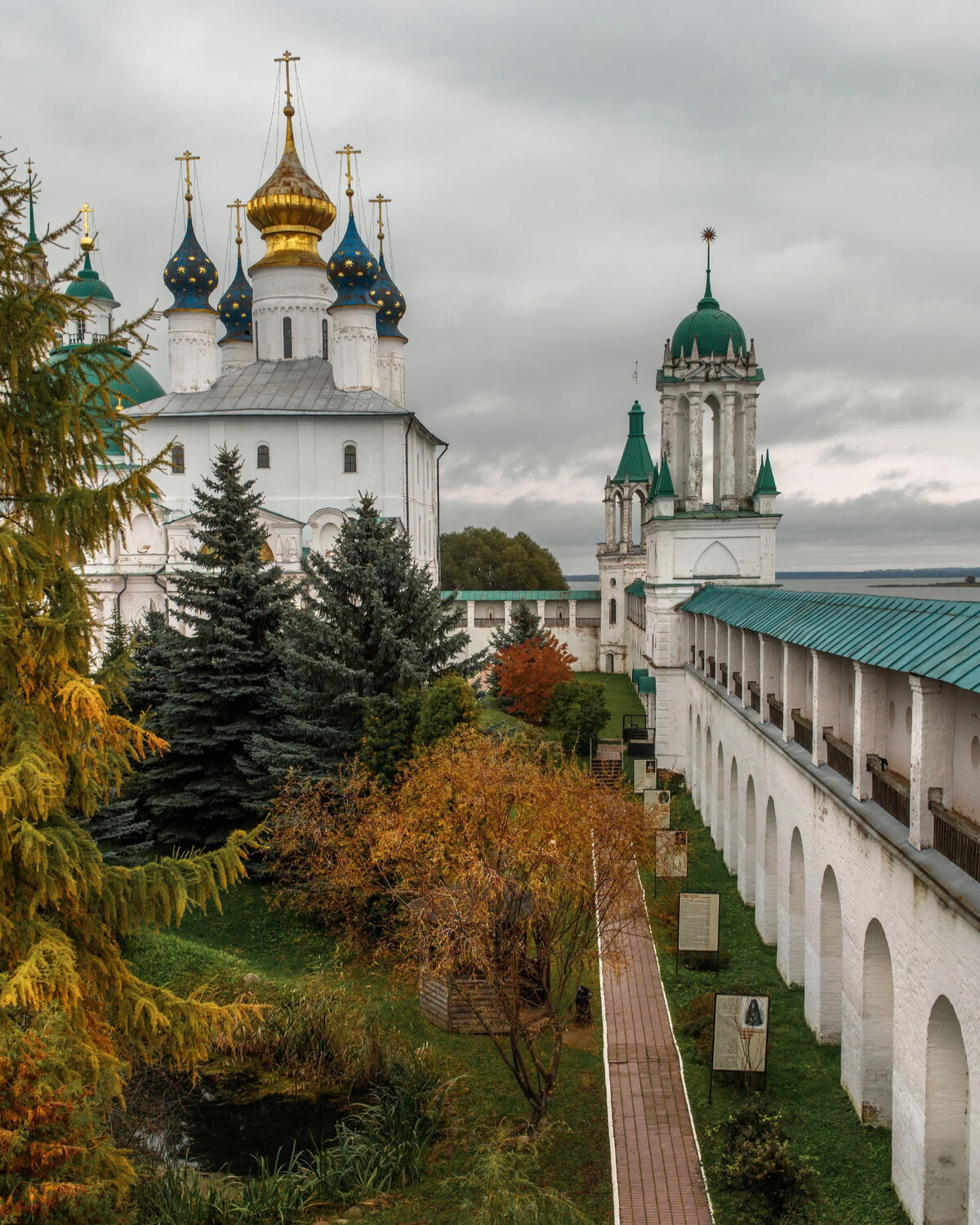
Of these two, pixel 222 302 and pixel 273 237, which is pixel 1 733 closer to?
pixel 273 237

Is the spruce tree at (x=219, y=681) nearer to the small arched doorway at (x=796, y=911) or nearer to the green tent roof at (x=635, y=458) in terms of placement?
the small arched doorway at (x=796, y=911)

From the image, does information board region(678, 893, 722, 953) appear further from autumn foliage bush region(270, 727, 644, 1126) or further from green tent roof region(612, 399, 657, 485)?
green tent roof region(612, 399, 657, 485)

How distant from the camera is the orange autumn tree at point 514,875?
11.9 meters

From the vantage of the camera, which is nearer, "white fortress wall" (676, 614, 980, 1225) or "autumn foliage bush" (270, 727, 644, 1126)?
"white fortress wall" (676, 614, 980, 1225)

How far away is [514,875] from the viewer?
12531 mm

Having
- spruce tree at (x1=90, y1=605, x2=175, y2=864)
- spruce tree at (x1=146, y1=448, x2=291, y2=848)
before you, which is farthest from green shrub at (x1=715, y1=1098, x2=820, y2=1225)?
spruce tree at (x1=146, y1=448, x2=291, y2=848)

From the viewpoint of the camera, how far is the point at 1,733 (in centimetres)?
858

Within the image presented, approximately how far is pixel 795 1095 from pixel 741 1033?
3.50ft

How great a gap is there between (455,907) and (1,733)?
16.0 feet

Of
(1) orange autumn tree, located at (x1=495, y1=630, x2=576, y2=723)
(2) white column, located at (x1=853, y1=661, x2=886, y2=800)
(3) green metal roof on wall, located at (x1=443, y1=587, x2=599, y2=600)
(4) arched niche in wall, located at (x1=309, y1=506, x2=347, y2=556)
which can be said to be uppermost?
(4) arched niche in wall, located at (x1=309, y1=506, x2=347, y2=556)

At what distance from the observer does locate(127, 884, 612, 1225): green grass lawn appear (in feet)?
36.9

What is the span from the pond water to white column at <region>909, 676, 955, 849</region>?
7.38 m

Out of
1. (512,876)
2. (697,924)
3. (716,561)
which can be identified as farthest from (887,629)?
(716,561)

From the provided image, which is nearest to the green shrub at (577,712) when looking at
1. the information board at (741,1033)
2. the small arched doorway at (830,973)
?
the small arched doorway at (830,973)
